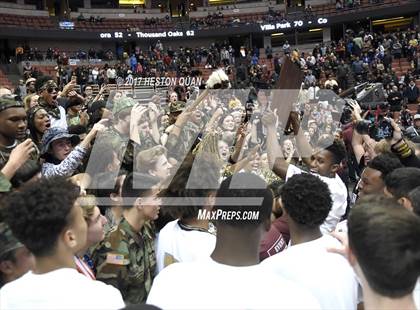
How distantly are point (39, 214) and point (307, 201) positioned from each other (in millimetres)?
1290

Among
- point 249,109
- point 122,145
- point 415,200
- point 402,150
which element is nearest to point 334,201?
point 415,200

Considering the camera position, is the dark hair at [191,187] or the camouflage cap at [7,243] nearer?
the camouflage cap at [7,243]

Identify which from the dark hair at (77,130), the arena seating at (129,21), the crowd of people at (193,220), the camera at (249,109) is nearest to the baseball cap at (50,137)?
the crowd of people at (193,220)

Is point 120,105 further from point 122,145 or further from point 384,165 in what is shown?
point 384,165

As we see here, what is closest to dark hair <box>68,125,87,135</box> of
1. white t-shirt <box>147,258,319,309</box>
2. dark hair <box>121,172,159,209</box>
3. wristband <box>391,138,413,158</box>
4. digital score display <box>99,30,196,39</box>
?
dark hair <box>121,172,159,209</box>

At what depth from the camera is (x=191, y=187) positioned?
3.19 meters

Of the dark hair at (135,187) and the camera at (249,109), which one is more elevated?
the dark hair at (135,187)

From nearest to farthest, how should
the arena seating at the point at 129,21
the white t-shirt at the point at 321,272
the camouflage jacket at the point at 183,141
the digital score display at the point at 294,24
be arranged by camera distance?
the white t-shirt at the point at 321,272 < the camouflage jacket at the point at 183,141 < the arena seating at the point at 129,21 < the digital score display at the point at 294,24

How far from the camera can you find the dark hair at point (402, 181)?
3.47 metres

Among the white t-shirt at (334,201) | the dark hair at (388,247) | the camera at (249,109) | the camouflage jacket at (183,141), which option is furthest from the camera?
the camera at (249,109)

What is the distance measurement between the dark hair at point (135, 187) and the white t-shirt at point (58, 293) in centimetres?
114

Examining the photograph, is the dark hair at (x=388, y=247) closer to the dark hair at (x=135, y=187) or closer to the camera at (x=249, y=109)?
the dark hair at (x=135, y=187)

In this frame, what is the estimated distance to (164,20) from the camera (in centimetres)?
3981

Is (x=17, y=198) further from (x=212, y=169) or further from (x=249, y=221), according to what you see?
(x=212, y=169)
